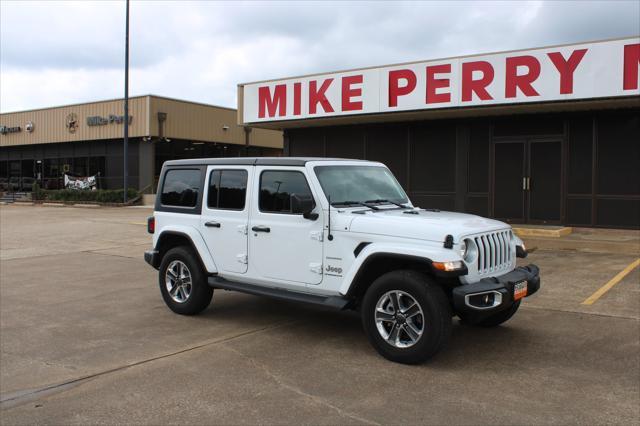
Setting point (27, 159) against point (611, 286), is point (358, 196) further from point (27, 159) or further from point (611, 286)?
point (27, 159)

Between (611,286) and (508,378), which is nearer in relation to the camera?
(508,378)

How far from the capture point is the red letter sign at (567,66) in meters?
13.6

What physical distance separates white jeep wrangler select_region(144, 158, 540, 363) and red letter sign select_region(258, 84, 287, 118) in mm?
11195

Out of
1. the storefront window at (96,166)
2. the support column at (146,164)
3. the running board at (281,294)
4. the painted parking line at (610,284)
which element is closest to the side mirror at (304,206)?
the running board at (281,294)

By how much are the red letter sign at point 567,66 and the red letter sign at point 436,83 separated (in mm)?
2660

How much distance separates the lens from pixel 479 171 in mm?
16812

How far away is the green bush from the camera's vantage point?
3172 cm

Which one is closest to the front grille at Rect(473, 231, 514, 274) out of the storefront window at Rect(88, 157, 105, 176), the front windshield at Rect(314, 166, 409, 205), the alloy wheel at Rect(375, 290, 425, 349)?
the alloy wheel at Rect(375, 290, 425, 349)

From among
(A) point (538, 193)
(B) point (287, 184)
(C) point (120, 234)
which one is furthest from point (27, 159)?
(B) point (287, 184)

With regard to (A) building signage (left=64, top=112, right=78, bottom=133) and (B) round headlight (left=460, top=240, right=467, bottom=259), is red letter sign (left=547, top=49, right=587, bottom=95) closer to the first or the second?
(B) round headlight (left=460, top=240, right=467, bottom=259)

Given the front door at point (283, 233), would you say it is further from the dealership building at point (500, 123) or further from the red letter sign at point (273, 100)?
the red letter sign at point (273, 100)

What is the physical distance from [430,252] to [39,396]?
334 cm

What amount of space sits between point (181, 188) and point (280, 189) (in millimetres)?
1688

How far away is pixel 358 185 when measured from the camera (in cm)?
634
